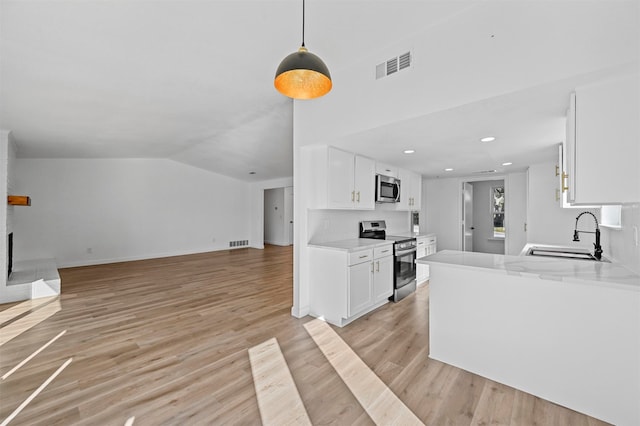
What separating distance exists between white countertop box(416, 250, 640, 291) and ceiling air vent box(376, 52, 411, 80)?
65.0 inches

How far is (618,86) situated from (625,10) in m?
0.39

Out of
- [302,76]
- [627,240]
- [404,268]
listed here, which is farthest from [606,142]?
[404,268]

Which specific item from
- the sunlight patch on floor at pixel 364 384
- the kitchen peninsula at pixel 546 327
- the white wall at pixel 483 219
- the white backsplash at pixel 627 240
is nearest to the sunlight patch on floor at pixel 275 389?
the sunlight patch on floor at pixel 364 384

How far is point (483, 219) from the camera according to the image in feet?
24.3

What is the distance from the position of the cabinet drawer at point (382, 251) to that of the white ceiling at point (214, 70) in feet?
4.16

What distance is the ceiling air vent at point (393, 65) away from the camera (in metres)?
2.38

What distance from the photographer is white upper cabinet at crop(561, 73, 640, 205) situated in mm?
1653

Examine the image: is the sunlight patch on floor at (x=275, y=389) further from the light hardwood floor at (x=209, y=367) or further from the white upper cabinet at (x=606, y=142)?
the white upper cabinet at (x=606, y=142)

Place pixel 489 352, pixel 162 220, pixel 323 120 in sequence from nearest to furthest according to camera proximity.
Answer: pixel 489 352, pixel 323 120, pixel 162 220

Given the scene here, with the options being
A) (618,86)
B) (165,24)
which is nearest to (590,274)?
(618,86)

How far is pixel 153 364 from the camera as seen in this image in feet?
8.06

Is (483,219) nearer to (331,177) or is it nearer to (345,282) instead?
Result: (331,177)

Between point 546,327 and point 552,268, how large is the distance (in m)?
0.42

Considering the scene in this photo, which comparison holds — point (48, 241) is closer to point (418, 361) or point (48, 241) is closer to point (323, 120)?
point (323, 120)
